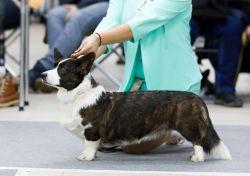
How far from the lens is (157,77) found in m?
3.65

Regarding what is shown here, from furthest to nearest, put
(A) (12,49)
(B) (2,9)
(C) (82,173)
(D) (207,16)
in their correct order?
(A) (12,49), (B) (2,9), (D) (207,16), (C) (82,173)

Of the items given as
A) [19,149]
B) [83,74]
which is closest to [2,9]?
[19,149]

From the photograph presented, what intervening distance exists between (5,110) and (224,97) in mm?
1626

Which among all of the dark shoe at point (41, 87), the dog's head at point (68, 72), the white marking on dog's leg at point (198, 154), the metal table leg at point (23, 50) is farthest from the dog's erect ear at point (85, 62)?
the dark shoe at point (41, 87)

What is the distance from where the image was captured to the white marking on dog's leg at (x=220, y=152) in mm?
3404

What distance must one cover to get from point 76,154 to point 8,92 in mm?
1569

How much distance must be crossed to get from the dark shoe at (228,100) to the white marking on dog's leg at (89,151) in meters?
2.08

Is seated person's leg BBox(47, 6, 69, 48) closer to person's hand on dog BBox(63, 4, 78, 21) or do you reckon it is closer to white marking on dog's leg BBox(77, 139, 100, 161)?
person's hand on dog BBox(63, 4, 78, 21)

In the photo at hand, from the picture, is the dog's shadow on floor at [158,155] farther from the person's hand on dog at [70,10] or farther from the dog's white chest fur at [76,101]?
the person's hand on dog at [70,10]

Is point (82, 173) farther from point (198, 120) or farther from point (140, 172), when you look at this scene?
point (198, 120)

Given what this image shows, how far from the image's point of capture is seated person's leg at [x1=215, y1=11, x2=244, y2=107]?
207 inches

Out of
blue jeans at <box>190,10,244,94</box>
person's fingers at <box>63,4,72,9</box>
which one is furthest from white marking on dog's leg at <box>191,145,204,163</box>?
person's fingers at <box>63,4,72,9</box>

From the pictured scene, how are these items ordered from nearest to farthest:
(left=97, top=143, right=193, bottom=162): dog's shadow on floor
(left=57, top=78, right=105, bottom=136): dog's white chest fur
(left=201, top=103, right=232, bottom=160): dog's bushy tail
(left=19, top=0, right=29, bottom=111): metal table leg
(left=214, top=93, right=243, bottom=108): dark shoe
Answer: (left=57, top=78, right=105, bottom=136): dog's white chest fur → (left=201, top=103, right=232, bottom=160): dog's bushy tail → (left=97, top=143, right=193, bottom=162): dog's shadow on floor → (left=19, top=0, right=29, bottom=111): metal table leg → (left=214, top=93, right=243, bottom=108): dark shoe

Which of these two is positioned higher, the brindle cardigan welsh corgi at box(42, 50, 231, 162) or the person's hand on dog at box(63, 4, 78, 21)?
the brindle cardigan welsh corgi at box(42, 50, 231, 162)
